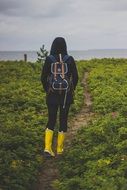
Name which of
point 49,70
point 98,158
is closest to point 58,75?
point 49,70

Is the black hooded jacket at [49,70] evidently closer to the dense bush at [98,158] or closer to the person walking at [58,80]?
the person walking at [58,80]

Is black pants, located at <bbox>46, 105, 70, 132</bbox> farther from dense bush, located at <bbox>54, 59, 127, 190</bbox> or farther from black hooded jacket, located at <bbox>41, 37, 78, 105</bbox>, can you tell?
dense bush, located at <bbox>54, 59, 127, 190</bbox>

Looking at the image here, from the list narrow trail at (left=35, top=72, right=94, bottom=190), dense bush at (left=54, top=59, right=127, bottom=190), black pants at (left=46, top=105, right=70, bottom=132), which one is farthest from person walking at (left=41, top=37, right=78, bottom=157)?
dense bush at (left=54, top=59, right=127, bottom=190)

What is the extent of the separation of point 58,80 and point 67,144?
249 cm

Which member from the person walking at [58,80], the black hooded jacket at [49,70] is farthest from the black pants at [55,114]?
the black hooded jacket at [49,70]

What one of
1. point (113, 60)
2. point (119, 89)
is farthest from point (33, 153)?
point (113, 60)

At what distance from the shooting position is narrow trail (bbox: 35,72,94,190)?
10864 mm

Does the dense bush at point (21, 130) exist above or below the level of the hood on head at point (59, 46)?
below

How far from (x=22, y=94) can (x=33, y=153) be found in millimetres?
9294

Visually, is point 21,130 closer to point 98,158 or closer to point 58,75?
point 58,75

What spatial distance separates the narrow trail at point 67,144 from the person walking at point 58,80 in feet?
1.67

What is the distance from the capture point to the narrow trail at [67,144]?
10864 millimetres

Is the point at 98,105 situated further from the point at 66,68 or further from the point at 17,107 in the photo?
the point at 66,68

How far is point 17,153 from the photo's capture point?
11.8 m
